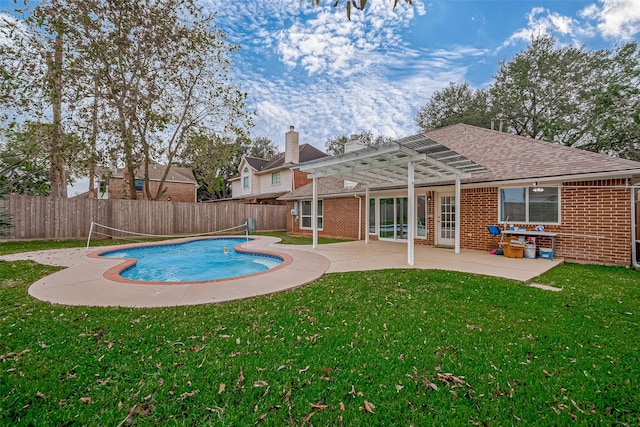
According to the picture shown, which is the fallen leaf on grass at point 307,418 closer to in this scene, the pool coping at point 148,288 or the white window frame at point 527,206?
the pool coping at point 148,288

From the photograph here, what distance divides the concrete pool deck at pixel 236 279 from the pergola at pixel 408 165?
1.11 m

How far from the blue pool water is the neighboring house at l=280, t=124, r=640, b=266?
3692 millimetres

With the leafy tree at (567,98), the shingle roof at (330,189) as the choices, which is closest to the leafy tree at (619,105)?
the leafy tree at (567,98)

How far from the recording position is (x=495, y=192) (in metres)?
9.61

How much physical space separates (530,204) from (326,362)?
30.0 feet

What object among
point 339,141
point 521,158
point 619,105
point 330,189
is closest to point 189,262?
point 330,189

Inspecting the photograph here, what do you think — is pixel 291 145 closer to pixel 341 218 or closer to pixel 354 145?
pixel 354 145

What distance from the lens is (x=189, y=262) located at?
10.1m

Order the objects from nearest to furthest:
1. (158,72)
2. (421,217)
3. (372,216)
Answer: (421,217)
(372,216)
(158,72)

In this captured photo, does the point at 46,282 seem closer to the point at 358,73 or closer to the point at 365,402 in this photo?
the point at 365,402

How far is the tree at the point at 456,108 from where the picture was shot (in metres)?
21.3

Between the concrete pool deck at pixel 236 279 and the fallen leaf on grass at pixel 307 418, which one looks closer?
the fallen leaf on grass at pixel 307 418

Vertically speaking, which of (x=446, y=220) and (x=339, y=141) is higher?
(x=339, y=141)

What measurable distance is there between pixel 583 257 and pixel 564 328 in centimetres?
622
